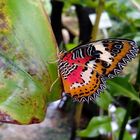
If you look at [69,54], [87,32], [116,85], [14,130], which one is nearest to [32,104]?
[69,54]

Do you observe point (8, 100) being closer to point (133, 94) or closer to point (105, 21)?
point (133, 94)

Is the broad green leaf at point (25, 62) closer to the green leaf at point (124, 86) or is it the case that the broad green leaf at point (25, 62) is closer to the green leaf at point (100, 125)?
the green leaf at point (124, 86)

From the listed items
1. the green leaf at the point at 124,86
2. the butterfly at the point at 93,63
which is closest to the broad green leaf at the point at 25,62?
the butterfly at the point at 93,63

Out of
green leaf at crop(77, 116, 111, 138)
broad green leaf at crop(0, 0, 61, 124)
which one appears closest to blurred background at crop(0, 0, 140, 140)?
green leaf at crop(77, 116, 111, 138)

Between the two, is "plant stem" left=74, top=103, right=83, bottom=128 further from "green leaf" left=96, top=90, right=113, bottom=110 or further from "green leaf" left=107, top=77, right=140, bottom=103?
"green leaf" left=107, top=77, right=140, bottom=103

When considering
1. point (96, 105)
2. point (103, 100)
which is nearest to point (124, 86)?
point (103, 100)

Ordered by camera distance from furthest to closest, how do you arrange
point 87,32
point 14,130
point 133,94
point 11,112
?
point 87,32 → point 14,130 → point 133,94 → point 11,112
